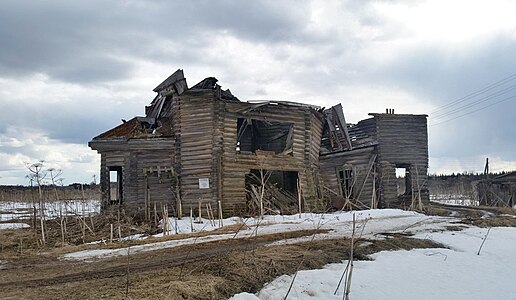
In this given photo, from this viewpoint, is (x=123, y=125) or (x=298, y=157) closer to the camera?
(x=298, y=157)

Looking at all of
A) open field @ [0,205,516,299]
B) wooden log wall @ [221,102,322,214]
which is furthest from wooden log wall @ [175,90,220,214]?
open field @ [0,205,516,299]

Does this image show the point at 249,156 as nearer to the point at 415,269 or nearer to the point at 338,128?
the point at 338,128

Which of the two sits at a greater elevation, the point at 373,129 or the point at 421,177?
the point at 373,129

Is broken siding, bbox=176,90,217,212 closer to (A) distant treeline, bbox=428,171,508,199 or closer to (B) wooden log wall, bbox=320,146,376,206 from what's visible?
(B) wooden log wall, bbox=320,146,376,206

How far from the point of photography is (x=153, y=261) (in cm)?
999

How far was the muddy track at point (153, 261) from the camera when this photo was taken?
8.34 metres

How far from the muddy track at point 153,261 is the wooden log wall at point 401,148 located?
1784 cm

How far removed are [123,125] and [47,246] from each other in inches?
517

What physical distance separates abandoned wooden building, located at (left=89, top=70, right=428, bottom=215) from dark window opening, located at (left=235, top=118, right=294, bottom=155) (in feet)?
0.21

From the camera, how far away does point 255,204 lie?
74.6 ft

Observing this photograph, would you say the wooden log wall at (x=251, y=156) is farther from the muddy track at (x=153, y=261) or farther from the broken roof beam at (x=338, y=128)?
the muddy track at (x=153, y=261)

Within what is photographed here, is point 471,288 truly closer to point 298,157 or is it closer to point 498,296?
point 498,296

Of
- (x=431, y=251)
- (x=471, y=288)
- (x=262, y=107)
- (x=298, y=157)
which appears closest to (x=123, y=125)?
(x=262, y=107)

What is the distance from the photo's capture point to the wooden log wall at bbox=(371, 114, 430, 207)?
2945 cm
